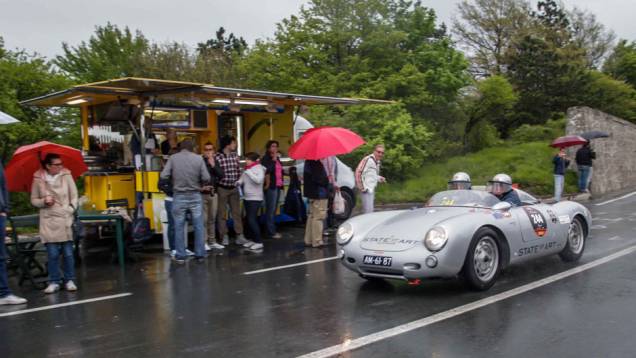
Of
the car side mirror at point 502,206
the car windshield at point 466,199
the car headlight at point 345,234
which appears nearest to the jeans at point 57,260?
the car headlight at point 345,234

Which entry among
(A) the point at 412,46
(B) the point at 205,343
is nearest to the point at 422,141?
(A) the point at 412,46

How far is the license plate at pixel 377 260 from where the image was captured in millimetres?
6832

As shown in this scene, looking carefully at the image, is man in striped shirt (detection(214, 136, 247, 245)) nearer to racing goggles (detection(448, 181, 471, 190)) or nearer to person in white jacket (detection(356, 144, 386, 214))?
person in white jacket (detection(356, 144, 386, 214))

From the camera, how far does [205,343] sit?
5.36m

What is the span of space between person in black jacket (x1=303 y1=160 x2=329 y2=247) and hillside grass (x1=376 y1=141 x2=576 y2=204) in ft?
24.7

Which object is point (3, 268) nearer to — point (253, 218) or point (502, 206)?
point (253, 218)

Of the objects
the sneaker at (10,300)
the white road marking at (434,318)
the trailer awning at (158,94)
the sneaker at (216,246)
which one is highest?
the trailer awning at (158,94)

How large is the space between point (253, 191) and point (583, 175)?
12.6 m

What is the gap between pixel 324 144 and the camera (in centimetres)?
1060

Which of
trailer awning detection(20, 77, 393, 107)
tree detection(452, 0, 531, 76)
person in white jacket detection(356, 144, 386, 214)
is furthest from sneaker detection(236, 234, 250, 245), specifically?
tree detection(452, 0, 531, 76)

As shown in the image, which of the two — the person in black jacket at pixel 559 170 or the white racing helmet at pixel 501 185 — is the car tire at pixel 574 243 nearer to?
the white racing helmet at pixel 501 185

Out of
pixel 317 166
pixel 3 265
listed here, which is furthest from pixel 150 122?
pixel 3 265

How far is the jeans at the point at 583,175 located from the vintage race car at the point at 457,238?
469 inches

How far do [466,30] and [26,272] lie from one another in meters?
36.9
